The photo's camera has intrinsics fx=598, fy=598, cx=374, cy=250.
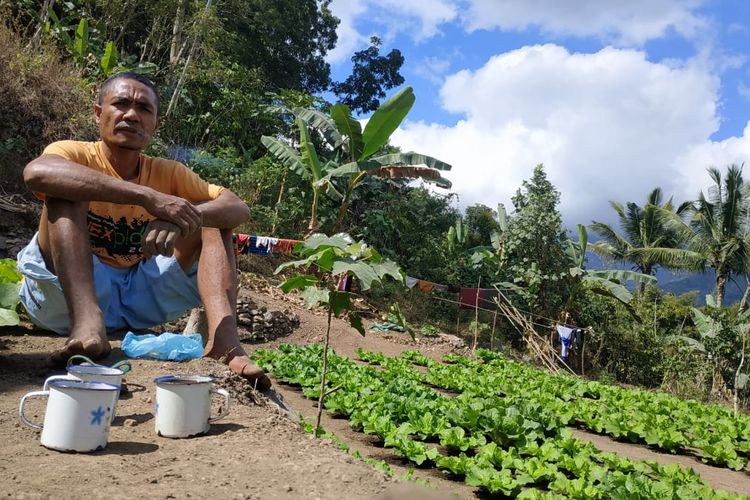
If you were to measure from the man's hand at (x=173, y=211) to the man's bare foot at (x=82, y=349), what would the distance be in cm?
61

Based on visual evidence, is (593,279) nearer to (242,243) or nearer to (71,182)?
(242,243)

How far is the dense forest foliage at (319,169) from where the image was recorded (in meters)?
10.7

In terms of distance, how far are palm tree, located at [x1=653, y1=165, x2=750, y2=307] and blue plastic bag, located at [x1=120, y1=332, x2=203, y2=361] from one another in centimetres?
2078

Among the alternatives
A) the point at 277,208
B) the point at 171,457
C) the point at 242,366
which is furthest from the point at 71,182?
the point at 277,208

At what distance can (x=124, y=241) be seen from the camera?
10.7ft

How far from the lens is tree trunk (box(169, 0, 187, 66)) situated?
12648 millimetres

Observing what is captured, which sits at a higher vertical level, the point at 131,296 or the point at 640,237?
the point at 640,237

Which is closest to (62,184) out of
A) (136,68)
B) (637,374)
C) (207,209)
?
(207,209)

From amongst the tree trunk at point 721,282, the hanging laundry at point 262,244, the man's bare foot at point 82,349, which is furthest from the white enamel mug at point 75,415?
the tree trunk at point 721,282

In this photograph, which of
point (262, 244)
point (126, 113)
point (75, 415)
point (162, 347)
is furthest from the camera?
point (262, 244)

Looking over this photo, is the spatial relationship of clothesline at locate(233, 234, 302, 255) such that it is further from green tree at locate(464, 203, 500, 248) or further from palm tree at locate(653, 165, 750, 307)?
palm tree at locate(653, 165, 750, 307)

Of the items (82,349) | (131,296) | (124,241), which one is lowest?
(82,349)

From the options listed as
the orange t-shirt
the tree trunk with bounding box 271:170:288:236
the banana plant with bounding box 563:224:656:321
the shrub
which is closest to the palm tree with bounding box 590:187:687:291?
the banana plant with bounding box 563:224:656:321

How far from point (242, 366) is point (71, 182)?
44.5 inches
